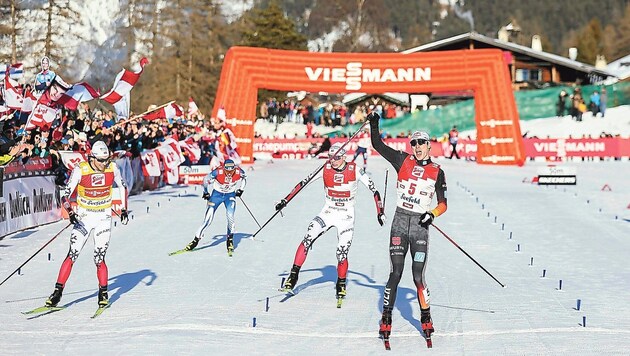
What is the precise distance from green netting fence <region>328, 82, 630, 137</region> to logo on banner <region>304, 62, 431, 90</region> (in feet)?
32.1

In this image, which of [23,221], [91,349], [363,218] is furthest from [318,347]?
[363,218]

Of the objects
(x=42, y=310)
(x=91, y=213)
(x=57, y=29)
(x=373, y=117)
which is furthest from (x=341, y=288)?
(x=57, y=29)

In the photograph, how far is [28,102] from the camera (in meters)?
18.2

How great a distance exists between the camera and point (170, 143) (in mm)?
27266

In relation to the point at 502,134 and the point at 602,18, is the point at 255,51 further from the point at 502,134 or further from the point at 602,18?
the point at 602,18

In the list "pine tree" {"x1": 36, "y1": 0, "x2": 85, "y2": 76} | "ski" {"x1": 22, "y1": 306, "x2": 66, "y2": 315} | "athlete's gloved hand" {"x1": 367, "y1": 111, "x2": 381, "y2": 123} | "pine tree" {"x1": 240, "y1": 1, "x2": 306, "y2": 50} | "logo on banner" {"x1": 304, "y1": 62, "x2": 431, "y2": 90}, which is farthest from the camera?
"pine tree" {"x1": 240, "y1": 1, "x2": 306, "y2": 50}

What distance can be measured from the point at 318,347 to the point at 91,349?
2122mm

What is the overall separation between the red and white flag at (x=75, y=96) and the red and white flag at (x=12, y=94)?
1.44 m

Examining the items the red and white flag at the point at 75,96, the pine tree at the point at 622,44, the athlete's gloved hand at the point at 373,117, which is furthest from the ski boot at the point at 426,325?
the pine tree at the point at 622,44

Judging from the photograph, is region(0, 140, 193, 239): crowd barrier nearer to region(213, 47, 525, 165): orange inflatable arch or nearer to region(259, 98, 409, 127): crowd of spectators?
region(213, 47, 525, 165): orange inflatable arch

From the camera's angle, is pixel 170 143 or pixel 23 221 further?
pixel 170 143

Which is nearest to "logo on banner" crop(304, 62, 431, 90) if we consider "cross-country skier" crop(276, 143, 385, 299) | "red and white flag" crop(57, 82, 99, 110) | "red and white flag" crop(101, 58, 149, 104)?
"red and white flag" crop(101, 58, 149, 104)

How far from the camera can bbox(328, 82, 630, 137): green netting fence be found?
167ft

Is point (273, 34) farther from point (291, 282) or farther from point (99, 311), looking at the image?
point (99, 311)
